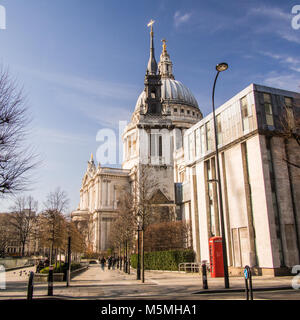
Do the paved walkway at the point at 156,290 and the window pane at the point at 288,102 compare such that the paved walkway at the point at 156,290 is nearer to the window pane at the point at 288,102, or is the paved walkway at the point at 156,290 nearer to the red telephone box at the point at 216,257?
the red telephone box at the point at 216,257

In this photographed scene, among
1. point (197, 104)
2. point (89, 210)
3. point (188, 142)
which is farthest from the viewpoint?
point (197, 104)

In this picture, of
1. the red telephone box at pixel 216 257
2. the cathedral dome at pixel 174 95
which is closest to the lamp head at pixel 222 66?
the red telephone box at pixel 216 257

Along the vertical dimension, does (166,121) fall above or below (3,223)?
above

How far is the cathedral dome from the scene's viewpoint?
111m

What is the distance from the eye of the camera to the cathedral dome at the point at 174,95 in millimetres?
111131

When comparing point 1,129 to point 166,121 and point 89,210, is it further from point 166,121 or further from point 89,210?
point 89,210

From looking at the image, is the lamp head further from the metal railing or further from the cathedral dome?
the cathedral dome

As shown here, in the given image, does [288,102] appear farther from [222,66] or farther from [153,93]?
[153,93]

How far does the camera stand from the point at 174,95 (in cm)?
11275

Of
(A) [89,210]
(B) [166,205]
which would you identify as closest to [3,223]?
(A) [89,210]

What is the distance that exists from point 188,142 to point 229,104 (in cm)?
754

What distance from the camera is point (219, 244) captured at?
2184 centimetres

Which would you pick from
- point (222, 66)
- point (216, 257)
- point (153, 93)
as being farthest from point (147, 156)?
point (222, 66)

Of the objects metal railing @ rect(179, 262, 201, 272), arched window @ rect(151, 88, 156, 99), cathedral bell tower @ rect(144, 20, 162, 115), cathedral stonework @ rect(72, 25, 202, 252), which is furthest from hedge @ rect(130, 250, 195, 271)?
arched window @ rect(151, 88, 156, 99)
